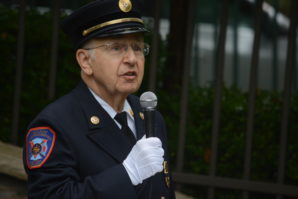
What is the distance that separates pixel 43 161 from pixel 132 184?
335 mm

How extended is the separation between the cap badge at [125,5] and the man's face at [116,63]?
0.37 feet

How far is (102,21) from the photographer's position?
7.32 ft

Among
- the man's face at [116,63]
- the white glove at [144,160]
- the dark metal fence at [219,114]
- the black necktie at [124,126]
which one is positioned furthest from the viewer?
the dark metal fence at [219,114]

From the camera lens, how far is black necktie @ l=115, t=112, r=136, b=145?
2.34m

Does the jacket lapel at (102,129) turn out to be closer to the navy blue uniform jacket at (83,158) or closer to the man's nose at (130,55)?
the navy blue uniform jacket at (83,158)

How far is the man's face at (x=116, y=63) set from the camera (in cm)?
220

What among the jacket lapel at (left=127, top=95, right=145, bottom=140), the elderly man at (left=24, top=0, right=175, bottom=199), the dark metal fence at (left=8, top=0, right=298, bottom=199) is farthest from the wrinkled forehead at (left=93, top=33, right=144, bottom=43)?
the dark metal fence at (left=8, top=0, right=298, bottom=199)

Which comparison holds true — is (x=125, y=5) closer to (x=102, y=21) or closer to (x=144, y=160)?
(x=102, y=21)

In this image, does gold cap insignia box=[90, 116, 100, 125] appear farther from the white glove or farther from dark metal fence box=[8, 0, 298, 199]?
dark metal fence box=[8, 0, 298, 199]

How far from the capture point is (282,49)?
6.89 metres

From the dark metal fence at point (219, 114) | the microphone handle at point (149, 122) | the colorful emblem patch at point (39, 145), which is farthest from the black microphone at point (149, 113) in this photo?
the dark metal fence at point (219, 114)

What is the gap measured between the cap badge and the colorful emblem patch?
559 mm

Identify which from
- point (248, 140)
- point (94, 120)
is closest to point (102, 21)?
point (94, 120)

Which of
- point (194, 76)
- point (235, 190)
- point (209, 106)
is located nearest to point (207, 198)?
point (235, 190)
